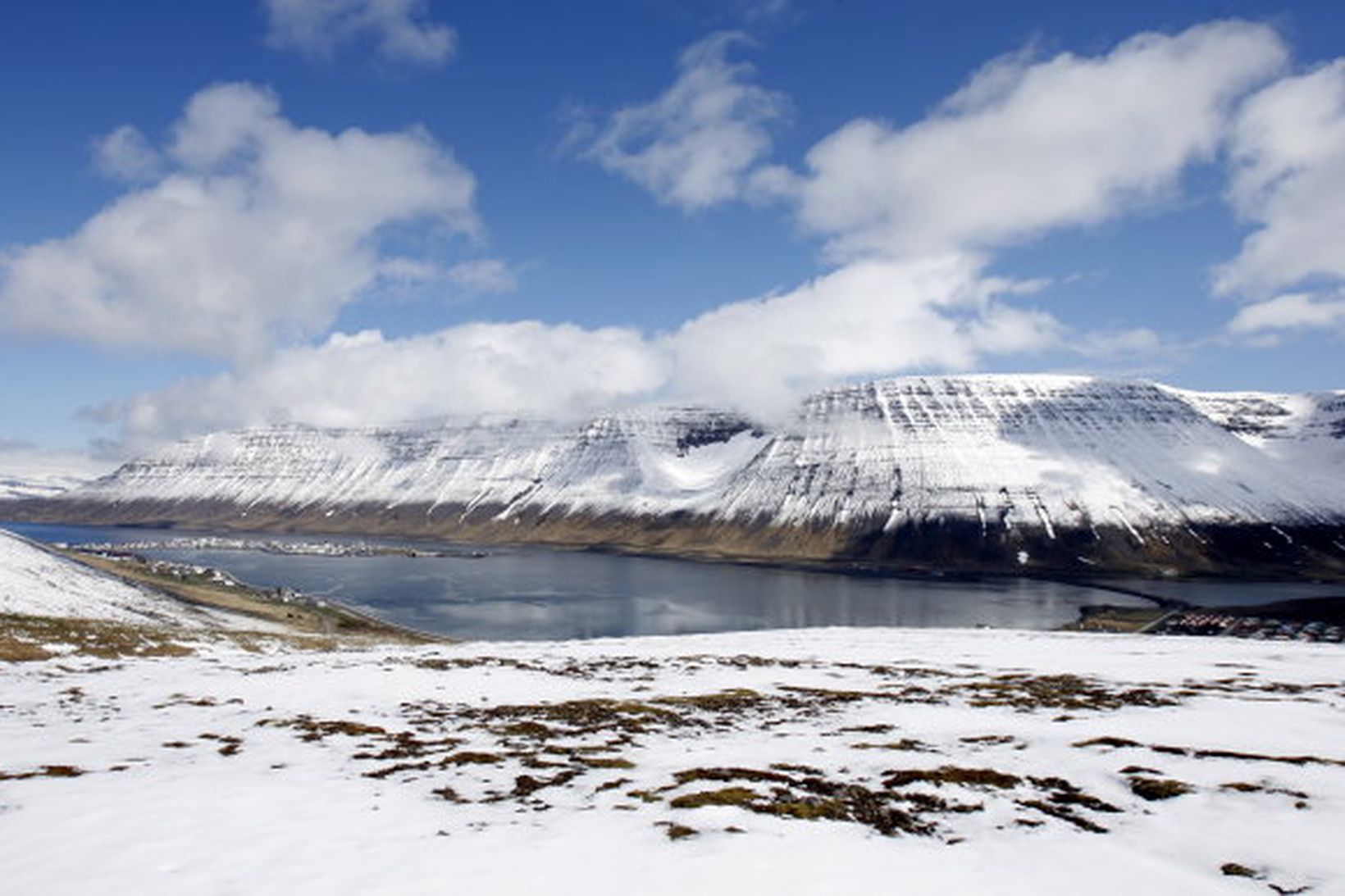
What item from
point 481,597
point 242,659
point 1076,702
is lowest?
point 481,597

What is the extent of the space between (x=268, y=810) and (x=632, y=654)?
38810 mm

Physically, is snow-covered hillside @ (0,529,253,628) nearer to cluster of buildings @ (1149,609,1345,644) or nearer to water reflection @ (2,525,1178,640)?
water reflection @ (2,525,1178,640)

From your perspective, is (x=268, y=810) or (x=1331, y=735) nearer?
(x=268, y=810)

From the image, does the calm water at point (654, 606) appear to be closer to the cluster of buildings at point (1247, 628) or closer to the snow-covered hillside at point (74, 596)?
the cluster of buildings at point (1247, 628)

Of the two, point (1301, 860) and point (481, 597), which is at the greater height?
point (1301, 860)

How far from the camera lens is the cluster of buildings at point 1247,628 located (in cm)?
10900

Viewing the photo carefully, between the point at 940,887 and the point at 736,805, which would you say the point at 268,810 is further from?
the point at 940,887

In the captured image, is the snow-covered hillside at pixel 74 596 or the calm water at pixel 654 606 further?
Answer: the calm water at pixel 654 606

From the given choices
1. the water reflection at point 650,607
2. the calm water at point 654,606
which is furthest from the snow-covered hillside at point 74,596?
the water reflection at point 650,607

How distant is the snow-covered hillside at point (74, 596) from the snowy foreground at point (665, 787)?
128ft

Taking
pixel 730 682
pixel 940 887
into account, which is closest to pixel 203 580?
pixel 730 682

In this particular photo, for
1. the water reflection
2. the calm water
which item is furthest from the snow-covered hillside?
the water reflection

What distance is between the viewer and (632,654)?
54156 millimetres

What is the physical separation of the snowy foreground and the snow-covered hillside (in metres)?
38.9
